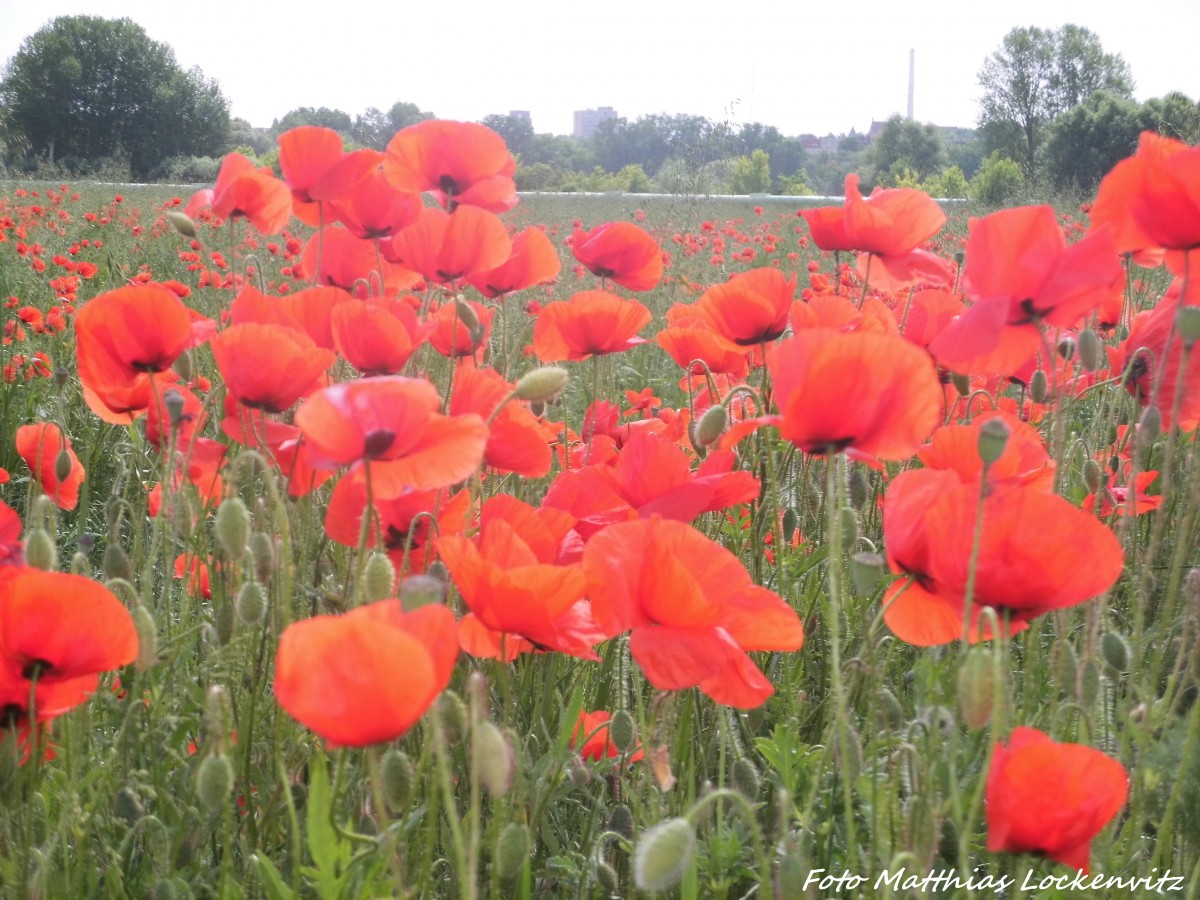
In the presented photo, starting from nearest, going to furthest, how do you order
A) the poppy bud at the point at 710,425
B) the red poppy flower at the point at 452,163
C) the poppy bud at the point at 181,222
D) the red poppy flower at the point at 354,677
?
the red poppy flower at the point at 354,677 < the poppy bud at the point at 710,425 < the poppy bud at the point at 181,222 < the red poppy flower at the point at 452,163

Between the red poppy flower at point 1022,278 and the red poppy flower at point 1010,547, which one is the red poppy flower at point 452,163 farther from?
the red poppy flower at point 1010,547

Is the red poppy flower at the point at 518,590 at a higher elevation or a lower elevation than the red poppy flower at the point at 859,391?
lower

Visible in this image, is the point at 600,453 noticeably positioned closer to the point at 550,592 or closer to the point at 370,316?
the point at 370,316

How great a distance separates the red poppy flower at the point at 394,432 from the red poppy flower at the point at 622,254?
1310 millimetres

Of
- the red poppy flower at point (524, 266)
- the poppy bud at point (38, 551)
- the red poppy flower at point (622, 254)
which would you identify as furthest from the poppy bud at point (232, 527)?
the red poppy flower at point (622, 254)

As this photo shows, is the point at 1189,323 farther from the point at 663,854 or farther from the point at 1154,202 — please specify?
the point at 663,854

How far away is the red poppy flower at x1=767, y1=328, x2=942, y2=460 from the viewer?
3.25 ft

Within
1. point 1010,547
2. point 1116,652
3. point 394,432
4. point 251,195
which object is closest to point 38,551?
point 394,432

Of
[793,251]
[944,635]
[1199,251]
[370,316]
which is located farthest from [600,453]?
[793,251]

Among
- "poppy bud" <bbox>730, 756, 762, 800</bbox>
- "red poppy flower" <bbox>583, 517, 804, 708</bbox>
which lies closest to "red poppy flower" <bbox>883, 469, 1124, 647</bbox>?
"red poppy flower" <bbox>583, 517, 804, 708</bbox>

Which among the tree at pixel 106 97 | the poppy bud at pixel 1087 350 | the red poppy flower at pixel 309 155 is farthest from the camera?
the tree at pixel 106 97

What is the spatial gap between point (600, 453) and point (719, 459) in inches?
10.5

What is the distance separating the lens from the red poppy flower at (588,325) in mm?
1898

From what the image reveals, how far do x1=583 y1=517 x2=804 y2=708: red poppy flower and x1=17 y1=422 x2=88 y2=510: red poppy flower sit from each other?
1.10 meters
